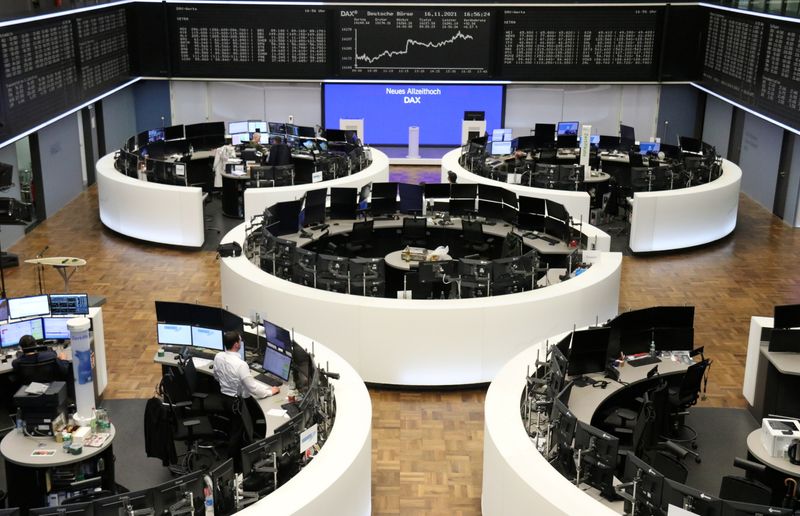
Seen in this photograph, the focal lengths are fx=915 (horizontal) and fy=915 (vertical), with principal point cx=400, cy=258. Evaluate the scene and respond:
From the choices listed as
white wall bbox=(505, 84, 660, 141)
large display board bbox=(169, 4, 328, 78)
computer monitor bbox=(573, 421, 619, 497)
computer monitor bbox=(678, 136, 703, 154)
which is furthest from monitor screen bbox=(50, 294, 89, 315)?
white wall bbox=(505, 84, 660, 141)

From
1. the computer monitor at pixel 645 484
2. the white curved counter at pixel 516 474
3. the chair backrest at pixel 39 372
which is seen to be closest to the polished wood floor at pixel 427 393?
the white curved counter at pixel 516 474

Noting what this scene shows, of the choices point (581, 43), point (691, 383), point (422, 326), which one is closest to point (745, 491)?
point (691, 383)

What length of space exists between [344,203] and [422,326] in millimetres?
4131

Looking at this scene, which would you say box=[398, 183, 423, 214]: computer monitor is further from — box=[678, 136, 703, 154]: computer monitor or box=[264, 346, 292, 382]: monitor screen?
box=[678, 136, 703, 154]: computer monitor

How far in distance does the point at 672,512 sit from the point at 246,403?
4.09 meters

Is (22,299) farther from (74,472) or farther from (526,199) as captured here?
(526,199)

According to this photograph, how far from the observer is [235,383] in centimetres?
850

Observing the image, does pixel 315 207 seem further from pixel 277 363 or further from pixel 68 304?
pixel 277 363

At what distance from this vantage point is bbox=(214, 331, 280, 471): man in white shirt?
8.38 m

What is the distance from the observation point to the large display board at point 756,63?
15492 millimetres

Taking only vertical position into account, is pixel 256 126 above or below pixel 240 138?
above

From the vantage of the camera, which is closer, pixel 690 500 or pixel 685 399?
pixel 690 500

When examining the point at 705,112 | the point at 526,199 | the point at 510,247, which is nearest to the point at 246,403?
the point at 510,247

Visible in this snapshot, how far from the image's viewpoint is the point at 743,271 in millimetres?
14445
